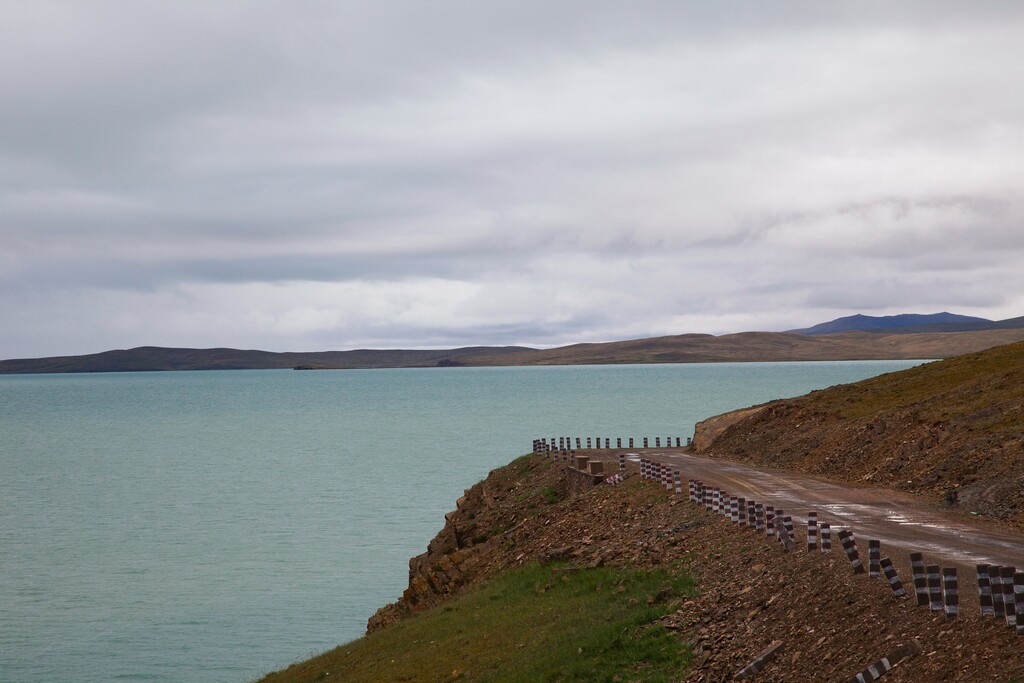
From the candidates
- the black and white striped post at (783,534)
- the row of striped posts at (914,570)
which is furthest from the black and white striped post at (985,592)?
the black and white striped post at (783,534)

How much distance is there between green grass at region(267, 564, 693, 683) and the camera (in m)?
21.9

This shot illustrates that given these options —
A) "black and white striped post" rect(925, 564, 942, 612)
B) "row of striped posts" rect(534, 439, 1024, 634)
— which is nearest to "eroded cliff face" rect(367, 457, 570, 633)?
"row of striped posts" rect(534, 439, 1024, 634)

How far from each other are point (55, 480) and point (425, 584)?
60497mm

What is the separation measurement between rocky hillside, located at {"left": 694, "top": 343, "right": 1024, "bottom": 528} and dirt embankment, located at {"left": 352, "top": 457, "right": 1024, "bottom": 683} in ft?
25.8

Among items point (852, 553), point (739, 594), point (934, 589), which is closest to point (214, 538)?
point (739, 594)

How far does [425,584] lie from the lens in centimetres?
3866

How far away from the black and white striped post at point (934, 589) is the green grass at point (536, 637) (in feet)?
17.2

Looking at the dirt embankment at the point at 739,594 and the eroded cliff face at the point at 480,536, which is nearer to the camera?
the dirt embankment at the point at 739,594

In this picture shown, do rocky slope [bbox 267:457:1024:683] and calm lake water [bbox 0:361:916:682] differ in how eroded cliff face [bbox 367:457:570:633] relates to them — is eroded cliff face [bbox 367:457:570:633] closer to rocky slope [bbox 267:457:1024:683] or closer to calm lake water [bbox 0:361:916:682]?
rocky slope [bbox 267:457:1024:683]

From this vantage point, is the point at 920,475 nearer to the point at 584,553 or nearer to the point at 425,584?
the point at 584,553

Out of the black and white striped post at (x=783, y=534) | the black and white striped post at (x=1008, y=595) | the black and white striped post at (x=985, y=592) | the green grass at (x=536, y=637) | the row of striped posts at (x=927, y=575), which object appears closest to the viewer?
the black and white striped post at (x=1008, y=595)

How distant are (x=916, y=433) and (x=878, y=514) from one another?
11577 mm

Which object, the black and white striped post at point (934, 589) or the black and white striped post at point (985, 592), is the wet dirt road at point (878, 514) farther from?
the black and white striped post at point (985, 592)

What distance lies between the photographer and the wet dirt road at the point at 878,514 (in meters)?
22.4
